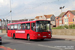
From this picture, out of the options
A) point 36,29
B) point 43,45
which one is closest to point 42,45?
point 43,45

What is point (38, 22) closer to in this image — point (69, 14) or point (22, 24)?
point (22, 24)

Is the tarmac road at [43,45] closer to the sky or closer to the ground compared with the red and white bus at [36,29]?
closer to the ground

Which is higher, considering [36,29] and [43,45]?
[36,29]

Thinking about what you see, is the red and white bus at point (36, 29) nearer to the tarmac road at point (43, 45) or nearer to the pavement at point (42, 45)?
the pavement at point (42, 45)

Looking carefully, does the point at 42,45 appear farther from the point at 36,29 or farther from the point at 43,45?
the point at 36,29

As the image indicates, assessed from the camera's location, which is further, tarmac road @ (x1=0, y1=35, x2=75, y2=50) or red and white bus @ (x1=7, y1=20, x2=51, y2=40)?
red and white bus @ (x1=7, y1=20, x2=51, y2=40)

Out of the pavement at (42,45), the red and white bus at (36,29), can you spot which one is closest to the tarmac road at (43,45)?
the pavement at (42,45)

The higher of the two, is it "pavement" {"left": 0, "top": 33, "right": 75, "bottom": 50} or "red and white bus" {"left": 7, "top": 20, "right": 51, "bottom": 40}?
"red and white bus" {"left": 7, "top": 20, "right": 51, "bottom": 40}

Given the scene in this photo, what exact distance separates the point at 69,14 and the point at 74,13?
300 cm

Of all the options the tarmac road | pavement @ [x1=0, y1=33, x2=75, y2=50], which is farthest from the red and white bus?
the tarmac road

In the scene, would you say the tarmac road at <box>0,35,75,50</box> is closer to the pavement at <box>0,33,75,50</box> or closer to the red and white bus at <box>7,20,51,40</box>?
the pavement at <box>0,33,75,50</box>

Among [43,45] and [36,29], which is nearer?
[43,45]

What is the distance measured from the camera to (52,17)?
107m

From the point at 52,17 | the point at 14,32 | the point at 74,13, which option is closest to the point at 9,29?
the point at 14,32
